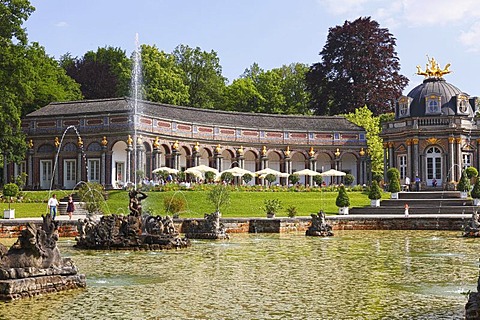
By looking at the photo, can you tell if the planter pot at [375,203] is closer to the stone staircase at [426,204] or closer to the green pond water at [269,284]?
the stone staircase at [426,204]

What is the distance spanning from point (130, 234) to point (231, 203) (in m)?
18.4

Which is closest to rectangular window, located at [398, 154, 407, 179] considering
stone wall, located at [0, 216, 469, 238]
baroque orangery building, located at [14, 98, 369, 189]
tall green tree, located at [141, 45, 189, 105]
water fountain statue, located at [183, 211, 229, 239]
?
baroque orangery building, located at [14, 98, 369, 189]

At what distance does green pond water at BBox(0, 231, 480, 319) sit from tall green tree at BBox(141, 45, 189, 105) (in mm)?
47069

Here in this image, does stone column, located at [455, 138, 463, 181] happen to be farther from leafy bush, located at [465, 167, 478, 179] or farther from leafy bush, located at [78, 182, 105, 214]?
leafy bush, located at [78, 182, 105, 214]

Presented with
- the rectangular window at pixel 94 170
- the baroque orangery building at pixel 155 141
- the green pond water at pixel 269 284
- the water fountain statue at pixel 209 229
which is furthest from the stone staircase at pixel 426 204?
the rectangular window at pixel 94 170

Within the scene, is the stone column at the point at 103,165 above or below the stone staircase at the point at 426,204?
above

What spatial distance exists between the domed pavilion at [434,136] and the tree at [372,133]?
9420mm

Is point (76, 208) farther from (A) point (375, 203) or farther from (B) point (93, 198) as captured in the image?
(A) point (375, 203)

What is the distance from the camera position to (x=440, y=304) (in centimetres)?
1142

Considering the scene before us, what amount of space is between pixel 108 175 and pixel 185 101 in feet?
66.5

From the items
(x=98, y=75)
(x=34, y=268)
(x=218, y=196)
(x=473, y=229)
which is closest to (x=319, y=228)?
(x=473, y=229)

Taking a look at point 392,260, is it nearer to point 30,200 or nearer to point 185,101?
point 30,200

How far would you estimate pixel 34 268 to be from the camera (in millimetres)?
12492

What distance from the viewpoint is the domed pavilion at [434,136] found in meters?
53.0
